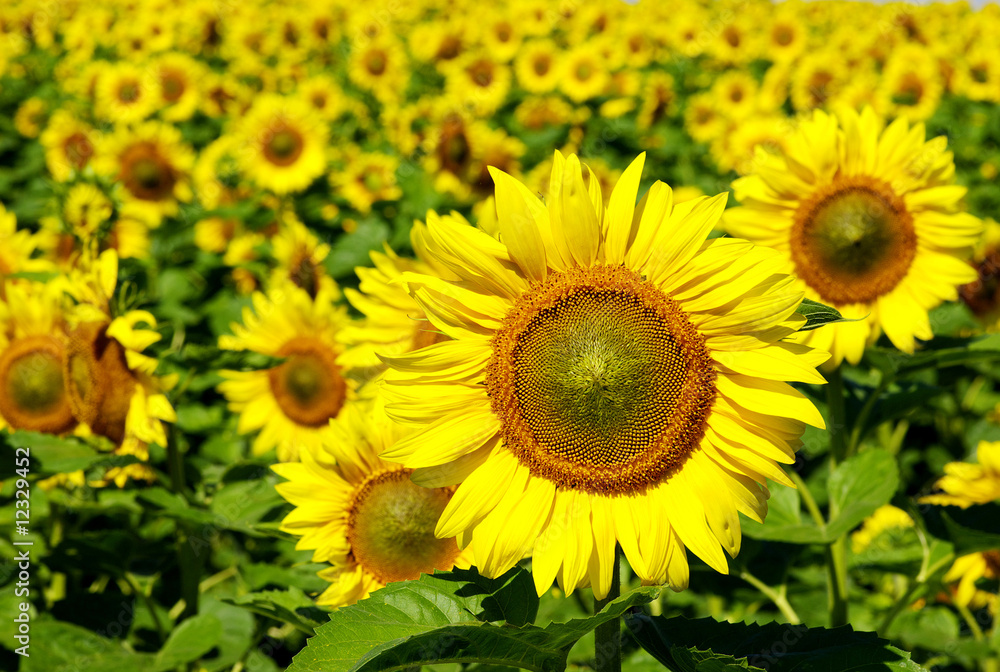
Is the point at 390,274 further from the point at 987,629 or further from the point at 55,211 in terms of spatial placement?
the point at 987,629

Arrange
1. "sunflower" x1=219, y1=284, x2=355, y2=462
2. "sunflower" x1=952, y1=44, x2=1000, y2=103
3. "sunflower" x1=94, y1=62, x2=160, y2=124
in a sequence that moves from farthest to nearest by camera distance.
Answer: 1. "sunflower" x1=952, y1=44, x2=1000, y2=103
2. "sunflower" x1=94, y1=62, x2=160, y2=124
3. "sunflower" x1=219, y1=284, x2=355, y2=462

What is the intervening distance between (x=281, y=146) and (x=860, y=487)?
17.4ft

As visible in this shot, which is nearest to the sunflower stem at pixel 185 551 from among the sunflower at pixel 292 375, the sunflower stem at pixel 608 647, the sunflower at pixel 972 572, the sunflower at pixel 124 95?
the sunflower at pixel 292 375

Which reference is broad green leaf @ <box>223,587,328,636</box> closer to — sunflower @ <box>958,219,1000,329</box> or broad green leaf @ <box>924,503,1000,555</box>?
broad green leaf @ <box>924,503,1000,555</box>

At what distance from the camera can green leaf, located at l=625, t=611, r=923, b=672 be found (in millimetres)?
1583

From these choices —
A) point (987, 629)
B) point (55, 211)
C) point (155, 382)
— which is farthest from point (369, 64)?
point (987, 629)

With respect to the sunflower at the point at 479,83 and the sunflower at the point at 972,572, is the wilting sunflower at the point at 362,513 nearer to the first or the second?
the sunflower at the point at 972,572

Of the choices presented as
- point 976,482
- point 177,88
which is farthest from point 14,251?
point 177,88

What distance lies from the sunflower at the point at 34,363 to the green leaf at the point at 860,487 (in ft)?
8.76

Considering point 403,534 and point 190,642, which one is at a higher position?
point 403,534

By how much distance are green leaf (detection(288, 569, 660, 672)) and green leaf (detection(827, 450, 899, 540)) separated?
105cm

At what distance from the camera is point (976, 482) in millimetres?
2977

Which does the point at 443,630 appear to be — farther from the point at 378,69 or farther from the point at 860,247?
the point at 378,69

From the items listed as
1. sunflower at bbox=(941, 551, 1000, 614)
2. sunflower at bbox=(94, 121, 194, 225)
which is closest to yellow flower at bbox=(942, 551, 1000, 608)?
Result: sunflower at bbox=(941, 551, 1000, 614)
